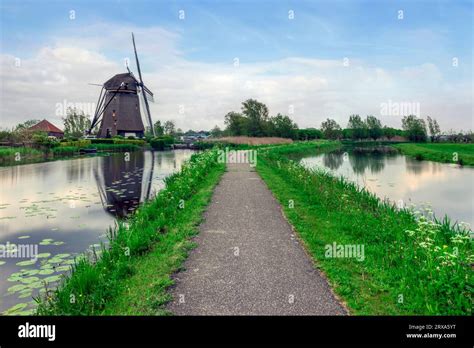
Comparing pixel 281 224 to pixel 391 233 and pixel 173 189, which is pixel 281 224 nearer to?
pixel 391 233

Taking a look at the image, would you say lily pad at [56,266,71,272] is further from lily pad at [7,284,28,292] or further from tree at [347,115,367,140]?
tree at [347,115,367,140]

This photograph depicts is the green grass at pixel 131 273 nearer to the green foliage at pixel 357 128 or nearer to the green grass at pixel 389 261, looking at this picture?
the green grass at pixel 389 261

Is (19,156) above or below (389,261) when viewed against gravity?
above

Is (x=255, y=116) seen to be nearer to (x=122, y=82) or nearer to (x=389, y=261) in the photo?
(x=122, y=82)

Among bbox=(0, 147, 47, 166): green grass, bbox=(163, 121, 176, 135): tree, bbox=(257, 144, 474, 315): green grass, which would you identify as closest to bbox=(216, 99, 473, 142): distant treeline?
bbox=(163, 121, 176, 135): tree

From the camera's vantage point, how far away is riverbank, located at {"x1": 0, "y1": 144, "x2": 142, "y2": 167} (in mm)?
30470

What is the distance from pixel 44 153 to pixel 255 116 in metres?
36.0

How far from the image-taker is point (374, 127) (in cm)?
11425

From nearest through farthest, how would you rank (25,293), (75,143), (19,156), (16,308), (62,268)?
(16,308), (25,293), (62,268), (19,156), (75,143)

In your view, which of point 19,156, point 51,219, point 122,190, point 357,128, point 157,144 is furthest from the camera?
point 357,128

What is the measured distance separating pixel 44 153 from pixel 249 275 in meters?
38.6

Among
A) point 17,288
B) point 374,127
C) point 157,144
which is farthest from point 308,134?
point 17,288

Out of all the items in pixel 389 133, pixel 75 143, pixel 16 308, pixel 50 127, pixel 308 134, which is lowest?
pixel 16 308

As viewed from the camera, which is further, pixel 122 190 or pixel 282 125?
pixel 282 125
